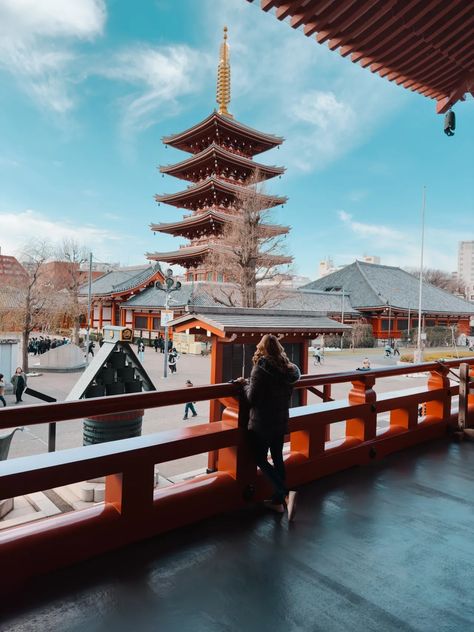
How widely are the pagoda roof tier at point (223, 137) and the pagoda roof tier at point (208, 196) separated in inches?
131

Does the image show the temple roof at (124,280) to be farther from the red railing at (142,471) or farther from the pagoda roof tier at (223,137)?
the red railing at (142,471)

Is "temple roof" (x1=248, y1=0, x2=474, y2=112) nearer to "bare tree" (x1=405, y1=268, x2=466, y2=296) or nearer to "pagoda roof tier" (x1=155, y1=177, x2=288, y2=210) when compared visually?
"pagoda roof tier" (x1=155, y1=177, x2=288, y2=210)

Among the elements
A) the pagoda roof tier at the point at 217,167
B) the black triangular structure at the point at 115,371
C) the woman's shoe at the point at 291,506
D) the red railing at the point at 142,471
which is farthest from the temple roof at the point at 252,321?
the pagoda roof tier at the point at 217,167

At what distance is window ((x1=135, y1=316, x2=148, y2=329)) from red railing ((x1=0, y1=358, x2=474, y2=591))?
30.2 meters

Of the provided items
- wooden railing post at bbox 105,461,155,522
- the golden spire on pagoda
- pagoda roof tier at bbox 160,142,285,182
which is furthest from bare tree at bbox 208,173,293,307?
wooden railing post at bbox 105,461,155,522

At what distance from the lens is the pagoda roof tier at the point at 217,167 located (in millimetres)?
25453

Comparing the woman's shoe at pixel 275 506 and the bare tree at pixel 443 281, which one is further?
the bare tree at pixel 443 281

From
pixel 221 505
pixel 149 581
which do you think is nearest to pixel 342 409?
pixel 221 505

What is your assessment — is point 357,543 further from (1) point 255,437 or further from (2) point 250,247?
(2) point 250,247

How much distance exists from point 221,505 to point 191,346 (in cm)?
2531

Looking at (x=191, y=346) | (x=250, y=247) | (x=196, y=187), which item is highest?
(x=196, y=187)

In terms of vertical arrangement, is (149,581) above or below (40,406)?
below

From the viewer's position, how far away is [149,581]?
2.11 m

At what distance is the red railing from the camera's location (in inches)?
83.0
